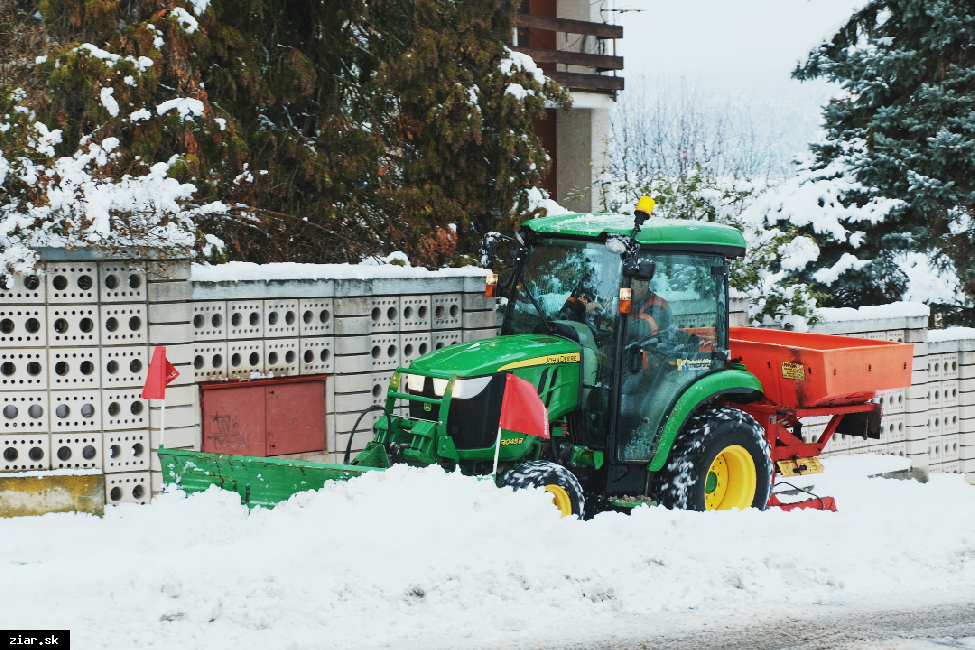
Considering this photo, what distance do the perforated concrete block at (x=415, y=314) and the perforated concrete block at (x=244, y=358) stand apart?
1.38m

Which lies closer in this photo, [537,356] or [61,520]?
[537,356]

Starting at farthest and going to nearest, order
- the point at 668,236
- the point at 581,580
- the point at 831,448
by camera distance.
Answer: the point at 831,448, the point at 668,236, the point at 581,580

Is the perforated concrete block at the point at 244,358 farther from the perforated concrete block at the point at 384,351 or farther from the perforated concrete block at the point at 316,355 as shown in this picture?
the perforated concrete block at the point at 384,351

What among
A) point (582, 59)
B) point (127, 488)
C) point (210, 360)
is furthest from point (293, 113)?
point (582, 59)

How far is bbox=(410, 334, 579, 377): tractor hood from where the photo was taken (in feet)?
23.8

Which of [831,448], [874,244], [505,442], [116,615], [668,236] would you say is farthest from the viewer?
[874,244]

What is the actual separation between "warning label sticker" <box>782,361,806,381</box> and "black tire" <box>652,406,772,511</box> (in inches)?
26.1

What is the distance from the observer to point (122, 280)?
27.2ft

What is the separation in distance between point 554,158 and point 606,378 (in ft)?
40.2

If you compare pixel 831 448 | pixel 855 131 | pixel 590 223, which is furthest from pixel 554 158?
pixel 590 223

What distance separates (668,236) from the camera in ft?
25.9

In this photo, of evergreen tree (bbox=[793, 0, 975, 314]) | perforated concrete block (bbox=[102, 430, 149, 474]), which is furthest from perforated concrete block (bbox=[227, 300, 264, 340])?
evergreen tree (bbox=[793, 0, 975, 314])

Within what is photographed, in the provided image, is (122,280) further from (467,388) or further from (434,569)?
(434,569)

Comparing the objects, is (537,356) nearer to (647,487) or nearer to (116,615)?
(647,487)
